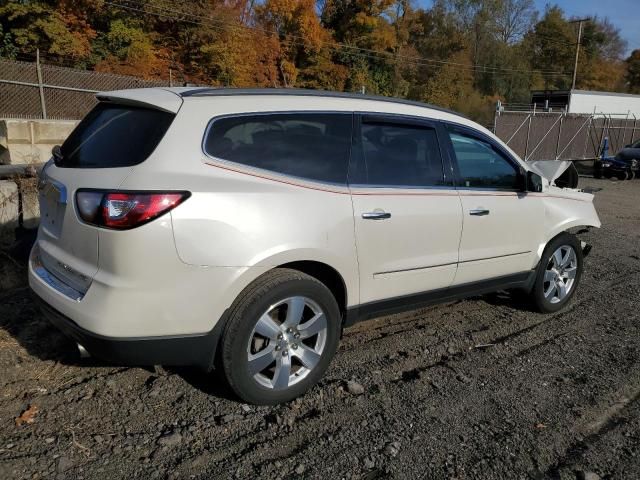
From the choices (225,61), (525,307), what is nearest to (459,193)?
(525,307)

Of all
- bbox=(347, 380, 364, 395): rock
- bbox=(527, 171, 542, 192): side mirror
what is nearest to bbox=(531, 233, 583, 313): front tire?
bbox=(527, 171, 542, 192): side mirror

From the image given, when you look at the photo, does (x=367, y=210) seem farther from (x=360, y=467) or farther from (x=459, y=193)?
(x=360, y=467)

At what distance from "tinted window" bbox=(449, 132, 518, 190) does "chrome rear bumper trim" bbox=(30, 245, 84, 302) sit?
276cm

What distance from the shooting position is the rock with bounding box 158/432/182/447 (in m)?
2.89

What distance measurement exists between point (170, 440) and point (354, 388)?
119cm

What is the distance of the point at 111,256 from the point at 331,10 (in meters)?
48.2

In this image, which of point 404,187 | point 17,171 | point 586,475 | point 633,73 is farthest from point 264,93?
point 633,73

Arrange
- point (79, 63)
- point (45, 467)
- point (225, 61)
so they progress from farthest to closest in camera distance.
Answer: point (225, 61), point (79, 63), point (45, 467)

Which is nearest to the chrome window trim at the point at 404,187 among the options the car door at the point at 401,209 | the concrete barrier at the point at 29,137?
the car door at the point at 401,209

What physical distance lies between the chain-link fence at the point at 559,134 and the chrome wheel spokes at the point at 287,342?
17675mm

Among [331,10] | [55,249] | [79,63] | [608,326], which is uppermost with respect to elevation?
[331,10]

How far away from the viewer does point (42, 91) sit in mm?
15477

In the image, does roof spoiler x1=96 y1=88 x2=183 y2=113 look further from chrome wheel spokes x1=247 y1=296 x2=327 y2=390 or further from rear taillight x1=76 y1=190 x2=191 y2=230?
chrome wheel spokes x1=247 y1=296 x2=327 y2=390

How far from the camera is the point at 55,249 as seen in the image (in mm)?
3096
